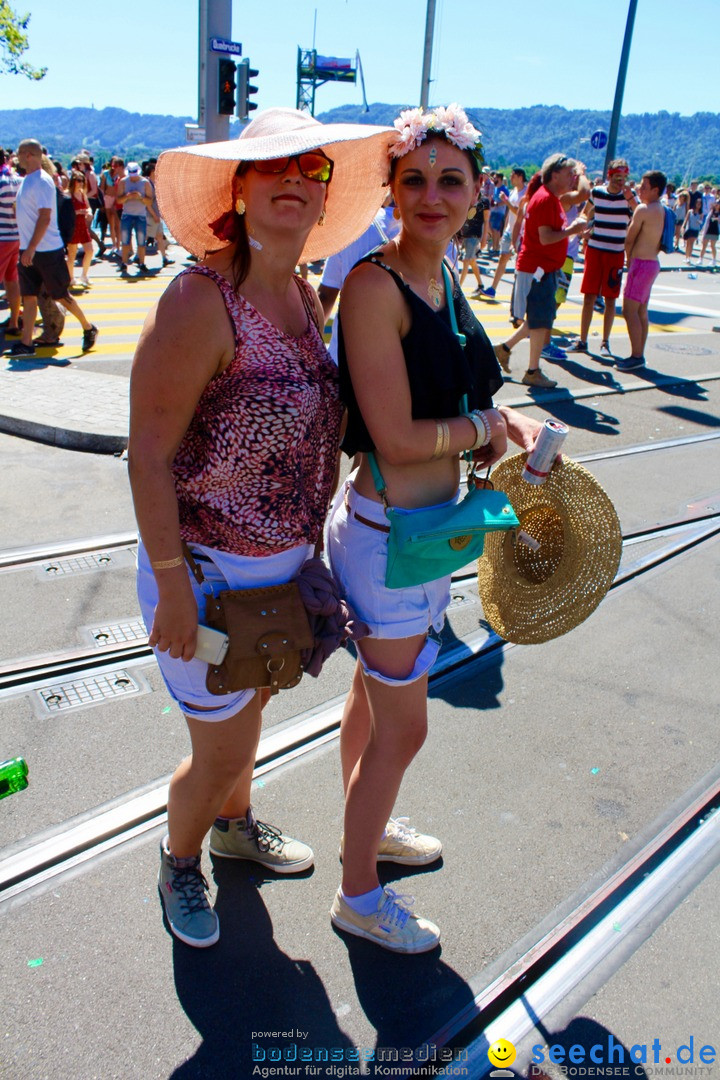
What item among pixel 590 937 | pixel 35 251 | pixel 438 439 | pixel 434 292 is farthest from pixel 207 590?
pixel 35 251

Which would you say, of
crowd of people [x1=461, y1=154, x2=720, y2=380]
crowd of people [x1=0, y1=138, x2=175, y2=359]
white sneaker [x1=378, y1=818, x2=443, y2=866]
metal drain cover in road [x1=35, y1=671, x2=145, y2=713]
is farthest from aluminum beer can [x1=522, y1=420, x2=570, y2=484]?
crowd of people [x1=461, y1=154, x2=720, y2=380]

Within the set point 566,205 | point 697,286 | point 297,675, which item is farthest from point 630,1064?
point 697,286

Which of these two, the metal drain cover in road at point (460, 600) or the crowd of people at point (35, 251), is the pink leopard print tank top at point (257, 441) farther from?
the crowd of people at point (35, 251)

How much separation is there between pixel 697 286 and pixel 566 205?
42.4 feet

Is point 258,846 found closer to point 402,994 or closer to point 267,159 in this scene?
point 402,994

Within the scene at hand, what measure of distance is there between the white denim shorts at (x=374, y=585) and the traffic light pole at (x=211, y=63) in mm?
10885

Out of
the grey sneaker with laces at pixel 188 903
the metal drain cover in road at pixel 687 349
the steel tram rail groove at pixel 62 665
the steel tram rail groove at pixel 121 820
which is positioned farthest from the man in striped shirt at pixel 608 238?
the grey sneaker with laces at pixel 188 903

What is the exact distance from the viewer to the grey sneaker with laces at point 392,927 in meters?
2.38

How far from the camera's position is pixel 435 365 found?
80.6 inches

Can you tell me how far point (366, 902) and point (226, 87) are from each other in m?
11.8

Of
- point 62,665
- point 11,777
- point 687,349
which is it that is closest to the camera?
point 11,777

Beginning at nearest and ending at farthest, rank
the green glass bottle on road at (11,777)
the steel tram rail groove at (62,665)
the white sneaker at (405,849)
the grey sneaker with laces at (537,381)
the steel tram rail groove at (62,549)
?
1. the green glass bottle on road at (11,777)
2. the white sneaker at (405,849)
3. the steel tram rail groove at (62,665)
4. the steel tram rail groove at (62,549)
5. the grey sneaker with laces at (537,381)

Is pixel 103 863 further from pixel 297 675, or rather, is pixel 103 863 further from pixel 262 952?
pixel 297 675

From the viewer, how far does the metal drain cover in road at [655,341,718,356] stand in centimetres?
1156
